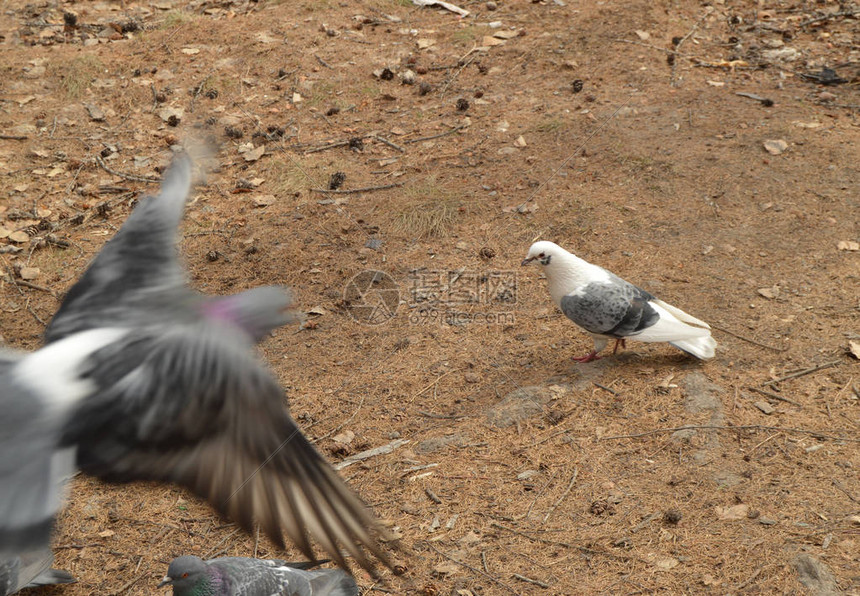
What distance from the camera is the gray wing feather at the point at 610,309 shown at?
421cm

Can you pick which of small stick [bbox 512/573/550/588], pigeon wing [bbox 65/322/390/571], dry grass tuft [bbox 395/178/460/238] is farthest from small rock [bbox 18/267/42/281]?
small stick [bbox 512/573/550/588]

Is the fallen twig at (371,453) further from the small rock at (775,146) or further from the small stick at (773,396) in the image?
the small rock at (775,146)

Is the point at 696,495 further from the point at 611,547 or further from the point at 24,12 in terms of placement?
the point at 24,12

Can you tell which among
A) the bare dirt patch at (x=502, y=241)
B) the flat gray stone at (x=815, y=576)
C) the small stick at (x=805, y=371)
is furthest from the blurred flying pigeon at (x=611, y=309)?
the flat gray stone at (x=815, y=576)

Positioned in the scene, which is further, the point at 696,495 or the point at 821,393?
the point at 821,393

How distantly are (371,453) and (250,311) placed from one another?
6.59 ft

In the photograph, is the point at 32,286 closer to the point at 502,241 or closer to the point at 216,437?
the point at 502,241

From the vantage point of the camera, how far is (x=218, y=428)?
6.60ft

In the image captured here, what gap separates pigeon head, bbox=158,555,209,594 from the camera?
109 inches

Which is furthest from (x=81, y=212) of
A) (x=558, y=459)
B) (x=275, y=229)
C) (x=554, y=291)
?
(x=558, y=459)

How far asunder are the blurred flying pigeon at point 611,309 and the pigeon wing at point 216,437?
2.48 m

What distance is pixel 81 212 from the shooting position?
5.93 meters

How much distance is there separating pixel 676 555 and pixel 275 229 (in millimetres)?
3702

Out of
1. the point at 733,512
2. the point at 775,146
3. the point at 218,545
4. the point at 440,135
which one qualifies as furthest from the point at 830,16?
the point at 218,545
